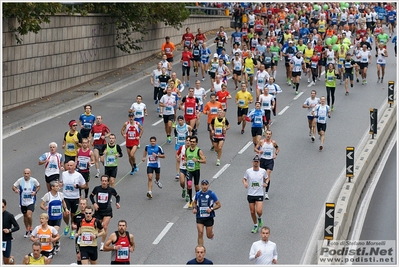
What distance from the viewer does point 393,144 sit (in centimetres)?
2681

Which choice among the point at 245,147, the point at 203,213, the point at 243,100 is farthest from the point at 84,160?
the point at 243,100

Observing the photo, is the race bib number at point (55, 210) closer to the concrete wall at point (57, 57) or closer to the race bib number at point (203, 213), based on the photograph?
the race bib number at point (203, 213)

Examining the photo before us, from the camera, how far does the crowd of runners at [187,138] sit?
624 inches

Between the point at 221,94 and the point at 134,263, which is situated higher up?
the point at 221,94

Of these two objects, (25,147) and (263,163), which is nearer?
(263,163)

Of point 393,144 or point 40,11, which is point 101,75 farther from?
point 393,144

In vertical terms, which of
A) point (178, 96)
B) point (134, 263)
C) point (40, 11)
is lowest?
point (134, 263)

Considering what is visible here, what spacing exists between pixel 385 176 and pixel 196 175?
5953 mm

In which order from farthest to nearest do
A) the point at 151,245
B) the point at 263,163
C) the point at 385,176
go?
the point at 385,176 → the point at 263,163 → the point at 151,245

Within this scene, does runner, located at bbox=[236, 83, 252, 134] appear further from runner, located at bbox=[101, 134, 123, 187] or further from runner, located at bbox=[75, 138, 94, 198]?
runner, located at bbox=[75, 138, 94, 198]

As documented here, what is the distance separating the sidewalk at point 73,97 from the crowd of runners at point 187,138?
1.49 m

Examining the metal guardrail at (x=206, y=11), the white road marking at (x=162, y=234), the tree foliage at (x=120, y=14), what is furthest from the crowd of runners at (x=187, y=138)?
the metal guardrail at (x=206, y=11)

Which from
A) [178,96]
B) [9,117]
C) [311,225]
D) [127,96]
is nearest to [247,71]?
[127,96]

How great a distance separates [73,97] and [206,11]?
2005 cm
